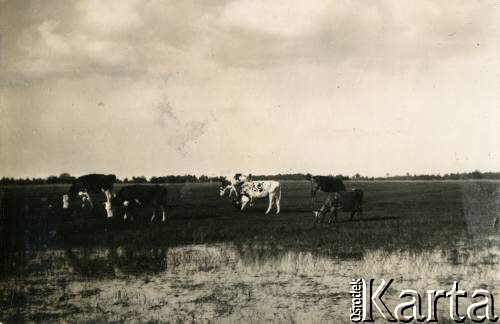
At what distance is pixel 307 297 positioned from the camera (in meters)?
7.79

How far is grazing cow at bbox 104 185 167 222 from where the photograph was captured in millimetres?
11828

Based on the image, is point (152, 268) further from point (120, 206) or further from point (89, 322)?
point (120, 206)

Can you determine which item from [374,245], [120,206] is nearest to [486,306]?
[374,245]

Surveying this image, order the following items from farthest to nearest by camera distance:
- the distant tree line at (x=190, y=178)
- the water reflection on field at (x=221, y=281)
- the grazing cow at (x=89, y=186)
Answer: the grazing cow at (x=89, y=186)
the distant tree line at (x=190, y=178)
the water reflection on field at (x=221, y=281)

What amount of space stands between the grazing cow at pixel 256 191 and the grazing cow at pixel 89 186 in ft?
11.7

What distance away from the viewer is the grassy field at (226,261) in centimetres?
779

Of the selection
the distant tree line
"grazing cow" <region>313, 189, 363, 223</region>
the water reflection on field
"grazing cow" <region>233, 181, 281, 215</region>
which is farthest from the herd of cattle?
the water reflection on field

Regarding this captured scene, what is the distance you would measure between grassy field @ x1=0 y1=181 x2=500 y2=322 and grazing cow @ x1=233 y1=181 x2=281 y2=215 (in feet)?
9.07

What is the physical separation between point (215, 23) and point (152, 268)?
4.49 meters

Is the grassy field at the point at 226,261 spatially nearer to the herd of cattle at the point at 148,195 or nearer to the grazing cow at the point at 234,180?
the herd of cattle at the point at 148,195

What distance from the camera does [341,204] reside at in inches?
472

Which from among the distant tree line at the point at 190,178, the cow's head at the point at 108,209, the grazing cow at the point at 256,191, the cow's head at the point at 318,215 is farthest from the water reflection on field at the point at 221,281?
the grazing cow at the point at 256,191

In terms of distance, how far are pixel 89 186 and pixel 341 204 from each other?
5721 mm

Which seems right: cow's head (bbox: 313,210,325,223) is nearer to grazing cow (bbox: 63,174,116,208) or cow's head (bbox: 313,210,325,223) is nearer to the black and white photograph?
the black and white photograph
